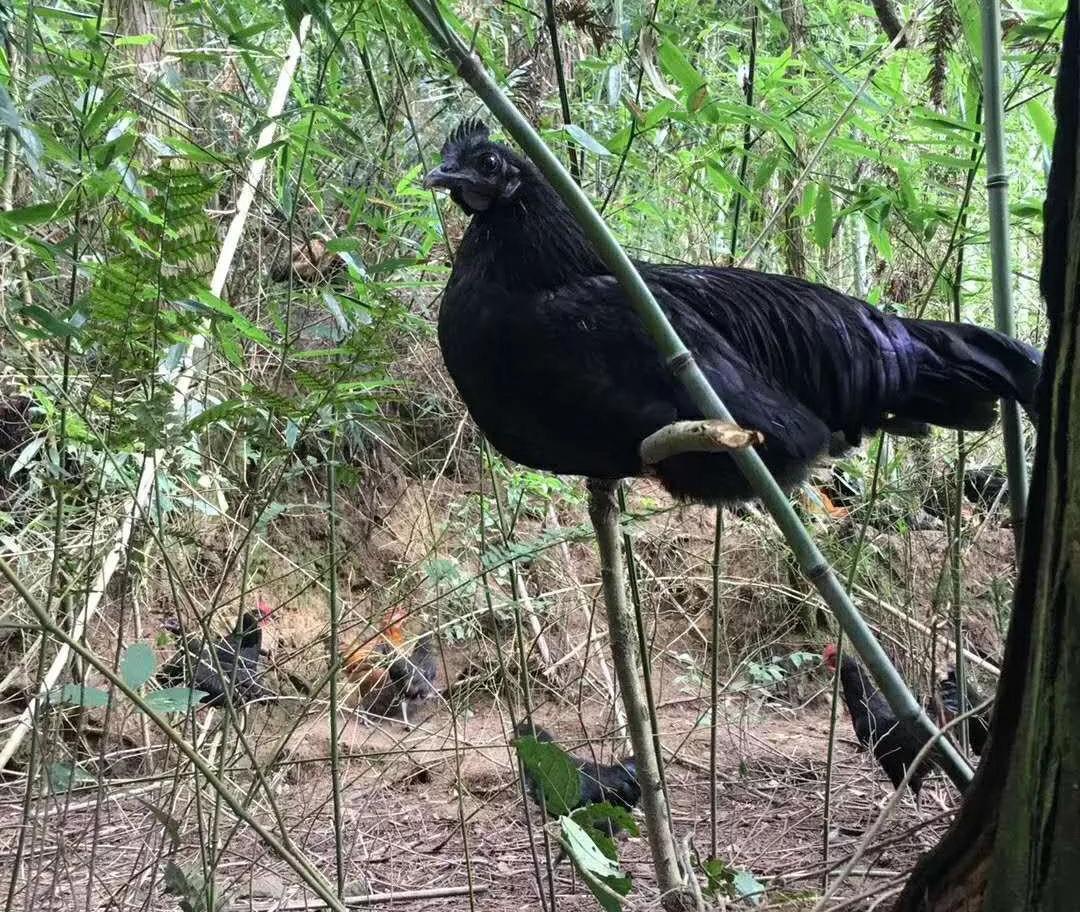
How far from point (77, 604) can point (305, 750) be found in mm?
1597

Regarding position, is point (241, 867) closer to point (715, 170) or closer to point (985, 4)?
point (715, 170)

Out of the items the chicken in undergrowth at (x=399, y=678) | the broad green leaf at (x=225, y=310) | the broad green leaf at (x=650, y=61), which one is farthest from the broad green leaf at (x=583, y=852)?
the chicken in undergrowth at (x=399, y=678)

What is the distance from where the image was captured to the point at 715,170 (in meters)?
2.17

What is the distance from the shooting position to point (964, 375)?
2.16 m

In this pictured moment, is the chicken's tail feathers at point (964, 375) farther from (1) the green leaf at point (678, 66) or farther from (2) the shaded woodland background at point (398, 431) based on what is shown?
(1) the green leaf at point (678, 66)

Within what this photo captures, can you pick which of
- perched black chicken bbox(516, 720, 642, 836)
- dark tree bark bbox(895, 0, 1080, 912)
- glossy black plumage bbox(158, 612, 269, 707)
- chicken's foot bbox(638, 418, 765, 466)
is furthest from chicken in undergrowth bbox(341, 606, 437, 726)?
dark tree bark bbox(895, 0, 1080, 912)

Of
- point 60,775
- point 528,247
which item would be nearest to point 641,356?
point 528,247

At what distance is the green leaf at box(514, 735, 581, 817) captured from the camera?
1.46 meters

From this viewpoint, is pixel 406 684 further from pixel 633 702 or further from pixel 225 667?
pixel 633 702

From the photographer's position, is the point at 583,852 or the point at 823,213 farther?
the point at 823,213

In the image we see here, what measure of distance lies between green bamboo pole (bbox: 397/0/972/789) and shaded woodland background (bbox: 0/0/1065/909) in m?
0.42

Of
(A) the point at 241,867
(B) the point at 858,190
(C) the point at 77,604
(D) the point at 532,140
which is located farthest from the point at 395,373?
(D) the point at 532,140

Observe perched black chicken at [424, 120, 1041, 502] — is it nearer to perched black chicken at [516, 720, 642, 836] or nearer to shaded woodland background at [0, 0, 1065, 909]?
shaded woodland background at [0, 0, 1065, 909]

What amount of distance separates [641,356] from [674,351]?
743 millimetres
